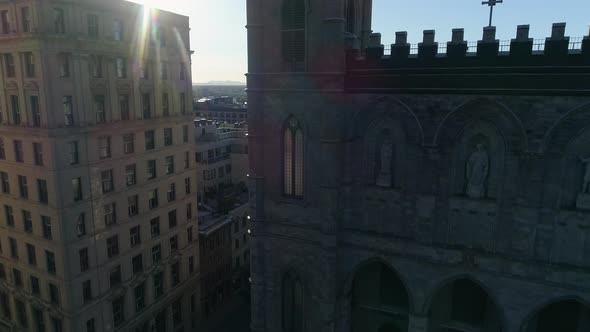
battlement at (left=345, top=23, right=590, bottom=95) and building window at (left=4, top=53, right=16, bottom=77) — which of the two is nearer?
battlement at (left=345, top=23, right=590, bottom=95)

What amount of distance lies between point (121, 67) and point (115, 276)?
755 inches

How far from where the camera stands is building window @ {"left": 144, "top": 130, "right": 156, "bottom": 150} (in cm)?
3956

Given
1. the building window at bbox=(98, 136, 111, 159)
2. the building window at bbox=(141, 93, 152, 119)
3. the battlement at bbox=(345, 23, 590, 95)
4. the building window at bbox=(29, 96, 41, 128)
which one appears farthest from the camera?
the building window at bbox=(141, 93, 152, 119)

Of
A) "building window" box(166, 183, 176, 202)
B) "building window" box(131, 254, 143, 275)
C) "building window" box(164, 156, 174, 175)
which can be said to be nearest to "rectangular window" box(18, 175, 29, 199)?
"building window" box(131, 254, 143, 275)

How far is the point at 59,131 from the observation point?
102 ft

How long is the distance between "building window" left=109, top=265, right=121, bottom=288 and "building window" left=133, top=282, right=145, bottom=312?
2559 mm

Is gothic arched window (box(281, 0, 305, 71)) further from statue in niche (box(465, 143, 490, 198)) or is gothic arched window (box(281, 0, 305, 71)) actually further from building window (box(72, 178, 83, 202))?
building window (box(72, 178, 83, 202))

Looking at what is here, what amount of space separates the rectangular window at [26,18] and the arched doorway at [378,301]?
98.0 ft

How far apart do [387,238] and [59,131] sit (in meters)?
25.6

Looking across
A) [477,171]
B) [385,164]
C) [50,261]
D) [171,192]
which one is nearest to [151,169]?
[171,192]

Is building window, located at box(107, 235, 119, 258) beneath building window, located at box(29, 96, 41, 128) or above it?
beneath

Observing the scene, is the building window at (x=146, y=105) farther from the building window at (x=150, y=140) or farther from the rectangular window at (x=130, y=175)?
the rectangular window at (x=130, y=175)

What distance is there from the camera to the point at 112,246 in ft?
120

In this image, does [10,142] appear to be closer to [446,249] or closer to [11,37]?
[11,37]
